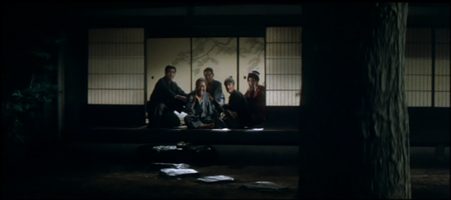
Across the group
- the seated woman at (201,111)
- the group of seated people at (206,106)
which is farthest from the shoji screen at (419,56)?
the seated woman at (201,111)

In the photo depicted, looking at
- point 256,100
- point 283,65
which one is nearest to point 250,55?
point 256,100

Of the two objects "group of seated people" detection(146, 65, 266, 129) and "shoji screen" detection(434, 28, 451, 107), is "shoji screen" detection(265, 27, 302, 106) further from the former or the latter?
"shoji screen" detection(434, 28, 451, 107)

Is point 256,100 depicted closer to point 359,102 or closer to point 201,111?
point 201,111

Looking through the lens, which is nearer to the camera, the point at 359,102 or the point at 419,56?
the point at 359,102

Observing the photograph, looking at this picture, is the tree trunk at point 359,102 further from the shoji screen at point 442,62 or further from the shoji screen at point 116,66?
the shoji screen at point 116,66

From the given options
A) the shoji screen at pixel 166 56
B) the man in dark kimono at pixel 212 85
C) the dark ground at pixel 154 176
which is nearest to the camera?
the dark ground at pixel 154 176

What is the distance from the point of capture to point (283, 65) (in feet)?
38.4

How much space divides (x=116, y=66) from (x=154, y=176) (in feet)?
14.2

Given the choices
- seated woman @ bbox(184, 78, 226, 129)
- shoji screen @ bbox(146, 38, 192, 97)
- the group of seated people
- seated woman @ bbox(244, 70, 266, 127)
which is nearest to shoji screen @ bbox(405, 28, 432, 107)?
seated woman @ bbox(244, 70, 266, 127)

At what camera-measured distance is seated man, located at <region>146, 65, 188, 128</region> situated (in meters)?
11.9

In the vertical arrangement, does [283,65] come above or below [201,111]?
above

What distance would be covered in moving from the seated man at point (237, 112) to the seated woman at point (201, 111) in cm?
26

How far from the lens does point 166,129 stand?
37.6ft

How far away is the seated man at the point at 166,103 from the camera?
38.9 feet
